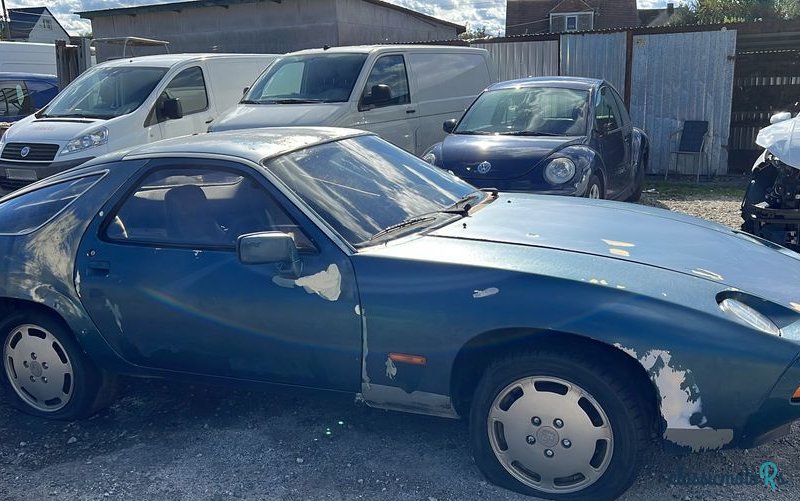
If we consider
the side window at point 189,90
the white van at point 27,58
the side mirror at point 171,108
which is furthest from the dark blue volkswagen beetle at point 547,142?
the white van at point 27,58

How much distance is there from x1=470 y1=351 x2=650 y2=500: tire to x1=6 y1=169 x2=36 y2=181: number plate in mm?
7585

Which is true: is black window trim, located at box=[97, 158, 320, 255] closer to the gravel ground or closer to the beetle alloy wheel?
the gravel ground

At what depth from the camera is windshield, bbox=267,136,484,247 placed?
348 centimetres

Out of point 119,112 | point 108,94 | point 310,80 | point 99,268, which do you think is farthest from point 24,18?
point 99,268

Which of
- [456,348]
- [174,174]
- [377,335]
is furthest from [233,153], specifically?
[456,348]

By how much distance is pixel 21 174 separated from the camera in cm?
894

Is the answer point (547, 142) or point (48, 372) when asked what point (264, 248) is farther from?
point (547, 142)

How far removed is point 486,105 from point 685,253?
5.41 meters

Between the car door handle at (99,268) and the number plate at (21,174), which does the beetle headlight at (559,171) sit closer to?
the car door handle at (99,268)

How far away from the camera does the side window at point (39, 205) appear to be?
391cm

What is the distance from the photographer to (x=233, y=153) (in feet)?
12.0

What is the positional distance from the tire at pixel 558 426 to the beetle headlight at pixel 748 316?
480mm

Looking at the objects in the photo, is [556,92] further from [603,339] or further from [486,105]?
[603,339]

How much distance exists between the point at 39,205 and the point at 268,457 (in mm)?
1871
